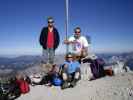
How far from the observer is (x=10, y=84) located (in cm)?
1474

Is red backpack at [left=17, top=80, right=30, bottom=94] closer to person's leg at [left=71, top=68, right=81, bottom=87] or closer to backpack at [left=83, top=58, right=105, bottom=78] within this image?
person's leg at [left=71, top=68, right=81, bottom=87]

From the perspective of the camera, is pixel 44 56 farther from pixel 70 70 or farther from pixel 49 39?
pixel 70 70

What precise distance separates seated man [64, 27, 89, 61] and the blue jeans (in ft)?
3.59

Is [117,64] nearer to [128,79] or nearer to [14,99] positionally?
[128,79]

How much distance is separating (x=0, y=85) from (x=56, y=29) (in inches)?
182

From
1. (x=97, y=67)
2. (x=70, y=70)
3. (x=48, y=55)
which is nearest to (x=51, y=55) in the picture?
(x=48, y=55)

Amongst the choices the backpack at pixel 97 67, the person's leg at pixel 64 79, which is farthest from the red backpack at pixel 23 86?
the backpack at pixel 97 67

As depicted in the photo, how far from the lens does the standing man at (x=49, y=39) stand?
15.6 metres

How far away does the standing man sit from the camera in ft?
51.1

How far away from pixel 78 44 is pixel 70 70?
1686 millimetres

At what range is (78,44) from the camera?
50.6 ft

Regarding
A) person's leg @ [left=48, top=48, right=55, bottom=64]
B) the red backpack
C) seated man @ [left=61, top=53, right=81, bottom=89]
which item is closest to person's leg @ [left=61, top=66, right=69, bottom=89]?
seated man @ [left=61, top=53, right=81, bottom=89]

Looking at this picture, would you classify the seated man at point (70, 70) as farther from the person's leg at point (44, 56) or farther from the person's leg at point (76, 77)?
the person's leg at point (44, 56)

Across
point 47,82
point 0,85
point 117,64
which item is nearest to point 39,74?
point 47,82
